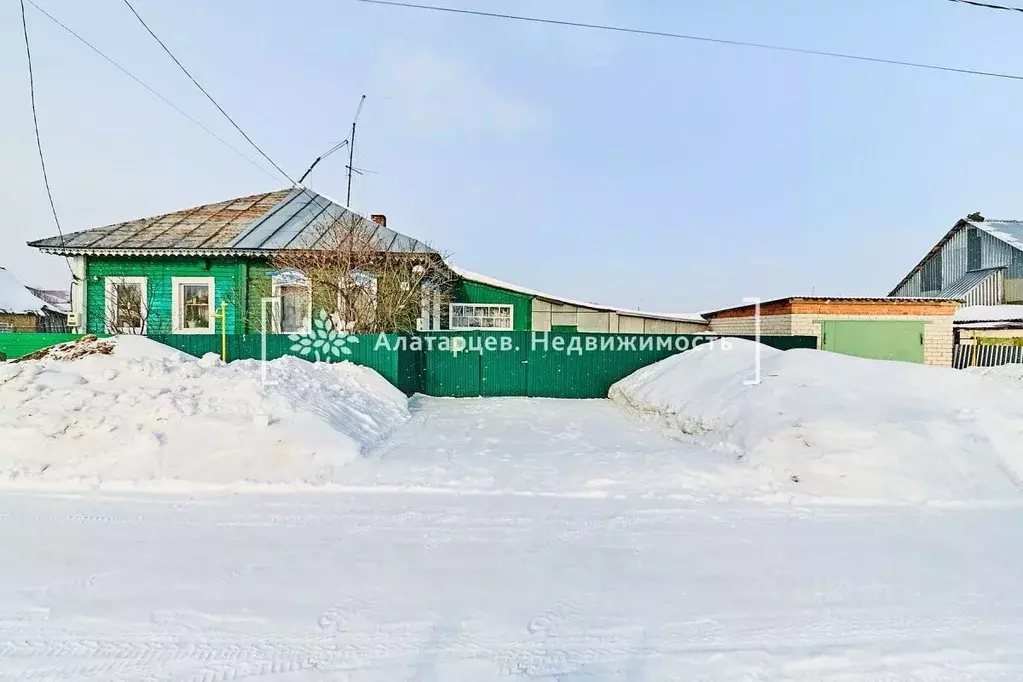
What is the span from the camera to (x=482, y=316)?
16922mm

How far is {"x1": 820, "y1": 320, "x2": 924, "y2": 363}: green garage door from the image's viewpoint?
1531 cm

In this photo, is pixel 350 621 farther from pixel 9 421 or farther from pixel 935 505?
pixel 9 421

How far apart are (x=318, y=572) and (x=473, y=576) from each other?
111 cm

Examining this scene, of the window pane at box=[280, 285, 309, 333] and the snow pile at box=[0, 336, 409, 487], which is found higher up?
the window pane at box=[280, 285, 309, 333]

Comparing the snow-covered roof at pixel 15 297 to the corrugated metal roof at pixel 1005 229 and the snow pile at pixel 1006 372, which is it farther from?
the corrugated metal roof at pixel 1005 229

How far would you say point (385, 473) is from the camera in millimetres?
6535

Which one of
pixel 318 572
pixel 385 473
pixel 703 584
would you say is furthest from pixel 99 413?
pixel 703 584

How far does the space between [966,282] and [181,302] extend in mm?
36012

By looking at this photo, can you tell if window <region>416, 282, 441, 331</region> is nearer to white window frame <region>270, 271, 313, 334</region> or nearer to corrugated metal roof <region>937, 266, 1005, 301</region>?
white window frame <region>270, 271, 313, 334</region>

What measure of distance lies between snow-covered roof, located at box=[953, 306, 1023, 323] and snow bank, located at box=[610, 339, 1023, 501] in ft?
46.7

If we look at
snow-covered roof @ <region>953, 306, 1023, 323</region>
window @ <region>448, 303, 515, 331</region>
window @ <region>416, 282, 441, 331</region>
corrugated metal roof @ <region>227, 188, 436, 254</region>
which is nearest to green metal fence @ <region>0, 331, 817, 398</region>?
window @ <region>416, 282, 441, 331</region>

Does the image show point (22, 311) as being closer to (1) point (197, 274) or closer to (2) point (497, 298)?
(1) point (197, 274)

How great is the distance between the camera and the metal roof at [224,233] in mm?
13875

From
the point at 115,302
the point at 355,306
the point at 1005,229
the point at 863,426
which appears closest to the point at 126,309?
the point at 115,302
